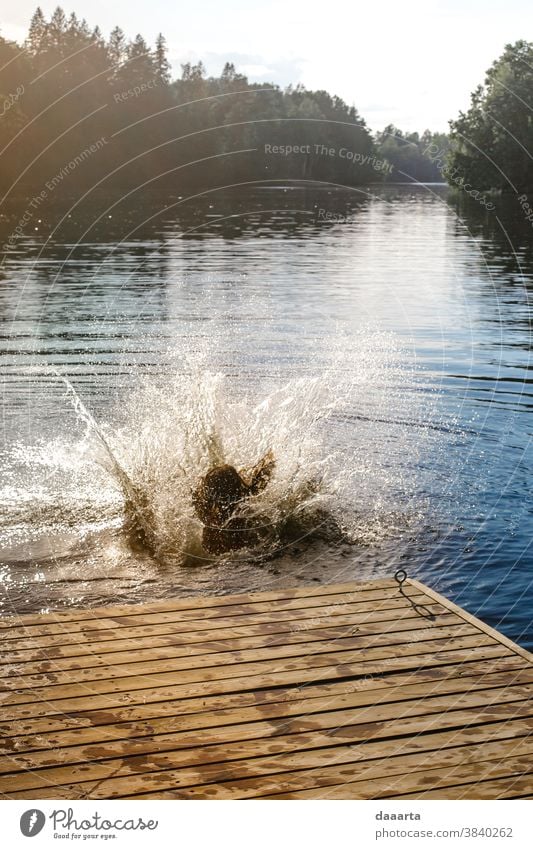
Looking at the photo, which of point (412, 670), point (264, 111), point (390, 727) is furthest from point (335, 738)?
point (264, 111)

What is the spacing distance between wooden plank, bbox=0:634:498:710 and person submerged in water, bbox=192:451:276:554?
3907 mm

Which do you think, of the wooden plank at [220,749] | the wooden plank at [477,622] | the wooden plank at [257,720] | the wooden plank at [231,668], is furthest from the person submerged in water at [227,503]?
the wooden plank at [220,749]

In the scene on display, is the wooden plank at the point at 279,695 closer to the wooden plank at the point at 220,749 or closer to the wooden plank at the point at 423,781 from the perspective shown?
the wooden plank at the point at 220,749

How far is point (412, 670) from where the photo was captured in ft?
24.8

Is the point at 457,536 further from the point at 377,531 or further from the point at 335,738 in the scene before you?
the point at 335,738

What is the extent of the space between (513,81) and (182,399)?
287 ft

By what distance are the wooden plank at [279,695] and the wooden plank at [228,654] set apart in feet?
1.35

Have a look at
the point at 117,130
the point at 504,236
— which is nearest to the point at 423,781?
the point at 504,236

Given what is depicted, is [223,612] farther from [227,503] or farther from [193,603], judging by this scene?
[227,503]

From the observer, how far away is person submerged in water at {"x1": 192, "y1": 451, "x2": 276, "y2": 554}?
11766 millimetres

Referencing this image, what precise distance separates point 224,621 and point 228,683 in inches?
50.2

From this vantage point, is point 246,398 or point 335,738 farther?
point 246,398

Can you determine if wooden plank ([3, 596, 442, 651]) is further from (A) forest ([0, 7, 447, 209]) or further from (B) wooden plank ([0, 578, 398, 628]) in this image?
(A) forest ([0, 7, 447, 209])

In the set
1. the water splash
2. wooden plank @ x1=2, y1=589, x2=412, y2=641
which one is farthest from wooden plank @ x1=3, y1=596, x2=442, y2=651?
the water splash
